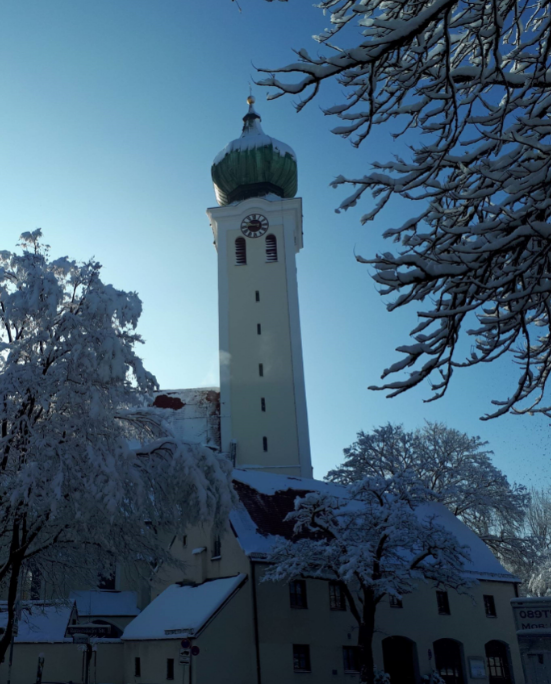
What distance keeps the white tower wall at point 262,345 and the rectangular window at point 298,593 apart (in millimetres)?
14951

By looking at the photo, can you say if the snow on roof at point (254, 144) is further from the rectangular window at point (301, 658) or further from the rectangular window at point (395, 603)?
the rectangular window at point (301, 658)

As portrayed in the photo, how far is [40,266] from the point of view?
49.4 feet

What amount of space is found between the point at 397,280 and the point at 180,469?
356 inches

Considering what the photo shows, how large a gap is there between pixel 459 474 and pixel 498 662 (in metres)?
10.7

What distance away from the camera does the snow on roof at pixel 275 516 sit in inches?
893

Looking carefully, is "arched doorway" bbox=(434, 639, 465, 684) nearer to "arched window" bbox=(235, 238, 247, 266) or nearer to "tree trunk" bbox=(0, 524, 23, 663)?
"tree trunk" bbox=(0, 524, 23, 663)

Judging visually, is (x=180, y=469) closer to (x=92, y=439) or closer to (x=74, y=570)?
(x=92, y=439)

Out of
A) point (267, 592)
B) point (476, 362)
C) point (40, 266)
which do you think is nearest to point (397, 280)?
point (476, 362)

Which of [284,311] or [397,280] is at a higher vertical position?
[284,311]

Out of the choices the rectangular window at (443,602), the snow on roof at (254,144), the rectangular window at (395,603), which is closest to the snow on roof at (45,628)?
the rectangular window at (395,603)

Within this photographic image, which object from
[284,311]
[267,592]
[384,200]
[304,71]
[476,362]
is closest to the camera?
[304,71]

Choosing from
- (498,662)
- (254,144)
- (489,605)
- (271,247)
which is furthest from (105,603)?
(254,144)

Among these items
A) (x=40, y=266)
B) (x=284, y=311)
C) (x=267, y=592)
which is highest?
(x=284, y=311)

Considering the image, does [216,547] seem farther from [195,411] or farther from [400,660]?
[195,411]
